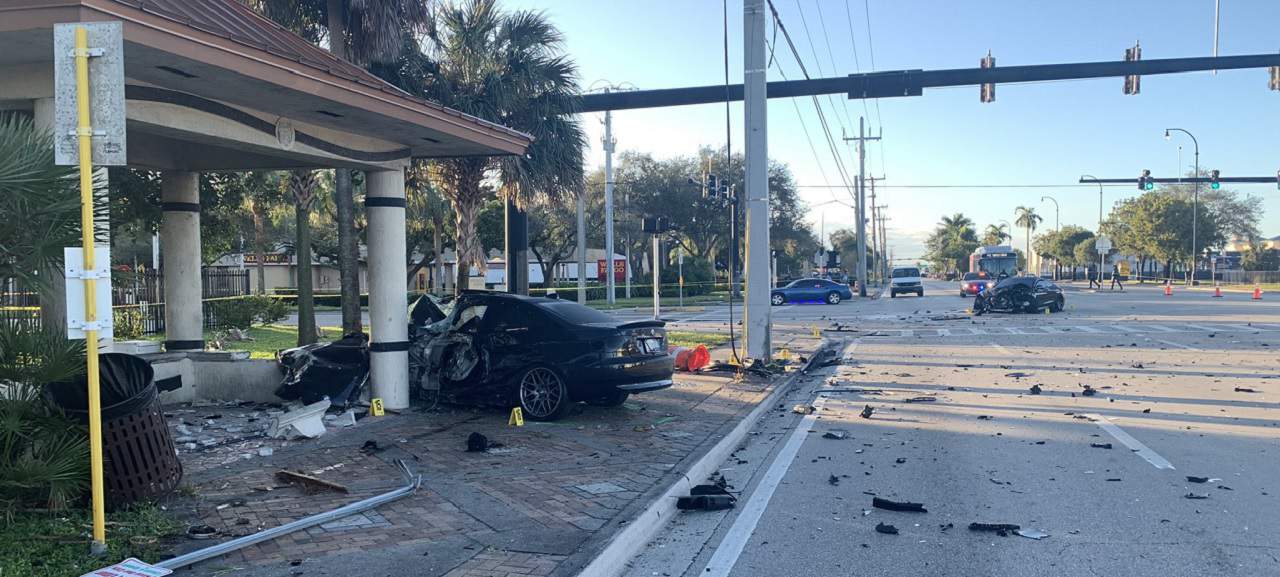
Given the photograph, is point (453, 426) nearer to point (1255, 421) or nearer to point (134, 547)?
point (134, 547)

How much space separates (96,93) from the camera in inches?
196

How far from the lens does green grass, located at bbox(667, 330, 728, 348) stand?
2097 centimetres

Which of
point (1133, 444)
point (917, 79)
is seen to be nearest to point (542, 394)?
point (1133, 444)

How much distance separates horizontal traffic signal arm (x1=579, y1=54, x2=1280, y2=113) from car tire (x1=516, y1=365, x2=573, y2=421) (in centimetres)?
764

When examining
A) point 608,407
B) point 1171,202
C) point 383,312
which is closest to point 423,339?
point 383,312

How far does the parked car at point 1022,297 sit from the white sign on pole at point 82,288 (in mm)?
31128

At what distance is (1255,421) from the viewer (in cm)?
1030

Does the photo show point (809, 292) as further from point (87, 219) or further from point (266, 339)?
point (87, 219)

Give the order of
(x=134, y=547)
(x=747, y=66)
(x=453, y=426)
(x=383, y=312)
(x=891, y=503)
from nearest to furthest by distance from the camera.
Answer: (x=134, y=547)
(x=891, y=503)
(x=453, y=426)
(x=383, y=312)
(x=747, y=66)

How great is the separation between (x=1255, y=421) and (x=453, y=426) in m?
9.14

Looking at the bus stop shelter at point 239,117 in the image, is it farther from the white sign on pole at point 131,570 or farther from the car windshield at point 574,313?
the white sign on pole at point 131,570

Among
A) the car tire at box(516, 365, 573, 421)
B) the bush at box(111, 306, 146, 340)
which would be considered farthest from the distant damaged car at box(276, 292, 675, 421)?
the bush at box(111, 306, 146, 340)

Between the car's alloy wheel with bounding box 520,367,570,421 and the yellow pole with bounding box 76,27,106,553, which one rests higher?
the yellow pole with bounding box 76,27,106,553

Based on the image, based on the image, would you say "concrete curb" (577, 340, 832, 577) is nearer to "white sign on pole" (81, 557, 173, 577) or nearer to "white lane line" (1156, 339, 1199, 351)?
"white sign on pole" (81, 557, 173, 577)
